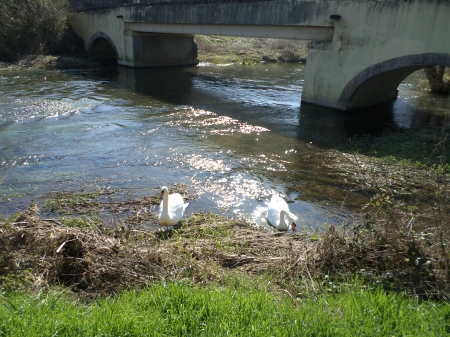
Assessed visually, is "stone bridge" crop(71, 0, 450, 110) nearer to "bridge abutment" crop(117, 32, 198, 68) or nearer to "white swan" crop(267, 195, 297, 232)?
"bridge abutment" crop(117, 32, 198, 68)

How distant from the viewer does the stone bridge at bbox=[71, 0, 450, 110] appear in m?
12.5

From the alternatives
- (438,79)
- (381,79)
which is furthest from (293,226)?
(438,79)

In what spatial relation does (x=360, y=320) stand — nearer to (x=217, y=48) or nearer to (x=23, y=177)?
(x=23, y=177)

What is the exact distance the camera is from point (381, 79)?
15922 millimetres

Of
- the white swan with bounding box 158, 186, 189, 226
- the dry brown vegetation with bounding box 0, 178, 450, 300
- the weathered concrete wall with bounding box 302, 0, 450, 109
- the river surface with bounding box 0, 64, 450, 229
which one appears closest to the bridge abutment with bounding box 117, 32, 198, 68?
the river surface with bounding box 0, 64, 450, 229

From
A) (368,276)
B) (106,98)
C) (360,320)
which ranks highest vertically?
(360,320)

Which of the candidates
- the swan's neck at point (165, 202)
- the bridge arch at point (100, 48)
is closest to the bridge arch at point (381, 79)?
the swan's neck at point (165, 202)

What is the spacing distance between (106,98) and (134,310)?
52.3 ft

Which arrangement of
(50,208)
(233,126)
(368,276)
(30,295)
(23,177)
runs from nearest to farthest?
(30,295)
(368,276)
(50,208)
(23,177)
(233,126)

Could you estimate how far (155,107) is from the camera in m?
16.5

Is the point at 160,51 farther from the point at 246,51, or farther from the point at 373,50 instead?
the point at 373,50

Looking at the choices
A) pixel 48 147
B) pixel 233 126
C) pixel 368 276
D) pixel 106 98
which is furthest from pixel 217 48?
pixel 368 276

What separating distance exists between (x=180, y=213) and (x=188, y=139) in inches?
223

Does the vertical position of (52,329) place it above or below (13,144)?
above
